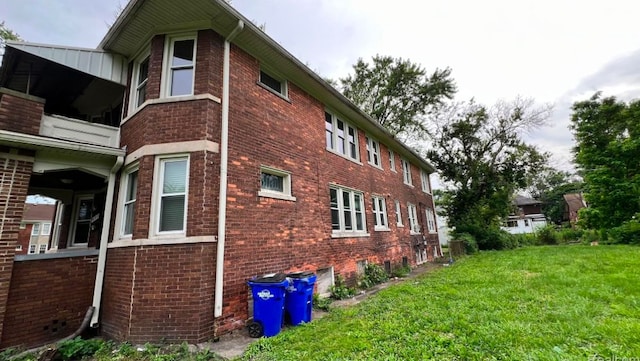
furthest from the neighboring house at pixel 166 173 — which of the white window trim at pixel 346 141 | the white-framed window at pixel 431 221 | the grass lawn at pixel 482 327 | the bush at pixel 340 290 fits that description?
the white-framed window at pixel 431 221

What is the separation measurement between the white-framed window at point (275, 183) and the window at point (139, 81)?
11.8 feet

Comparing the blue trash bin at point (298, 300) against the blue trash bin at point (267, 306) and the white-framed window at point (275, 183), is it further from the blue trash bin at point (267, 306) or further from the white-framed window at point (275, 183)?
the white-framed window at point (275, 183)

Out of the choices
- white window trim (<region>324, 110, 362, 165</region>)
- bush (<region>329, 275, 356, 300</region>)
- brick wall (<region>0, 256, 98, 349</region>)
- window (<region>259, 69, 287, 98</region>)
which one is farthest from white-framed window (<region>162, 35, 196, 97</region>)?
bush (<region>329, 275, 356, 300</region>)

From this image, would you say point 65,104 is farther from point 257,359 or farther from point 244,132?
point 257,359

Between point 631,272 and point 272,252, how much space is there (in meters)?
10.7

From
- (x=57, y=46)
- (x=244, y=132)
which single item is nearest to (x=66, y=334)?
(x=244, y=132)

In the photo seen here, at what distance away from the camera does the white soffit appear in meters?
6.33

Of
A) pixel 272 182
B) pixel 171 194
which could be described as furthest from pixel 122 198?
pixel 272 182

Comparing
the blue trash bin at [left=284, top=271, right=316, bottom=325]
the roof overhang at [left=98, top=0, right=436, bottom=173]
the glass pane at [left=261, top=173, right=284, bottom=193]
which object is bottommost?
the blue trash bin at [left=284, top=271, right=316, bottom=325]

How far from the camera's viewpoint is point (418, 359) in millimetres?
3621

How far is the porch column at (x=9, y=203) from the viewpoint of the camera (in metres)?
5.15

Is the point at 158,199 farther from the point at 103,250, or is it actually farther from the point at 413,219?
the point at 413,219

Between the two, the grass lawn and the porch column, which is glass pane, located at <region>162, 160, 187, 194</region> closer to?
the porch column

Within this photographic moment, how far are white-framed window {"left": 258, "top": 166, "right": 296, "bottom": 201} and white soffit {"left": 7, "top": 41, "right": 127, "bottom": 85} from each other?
4660 millimetres
